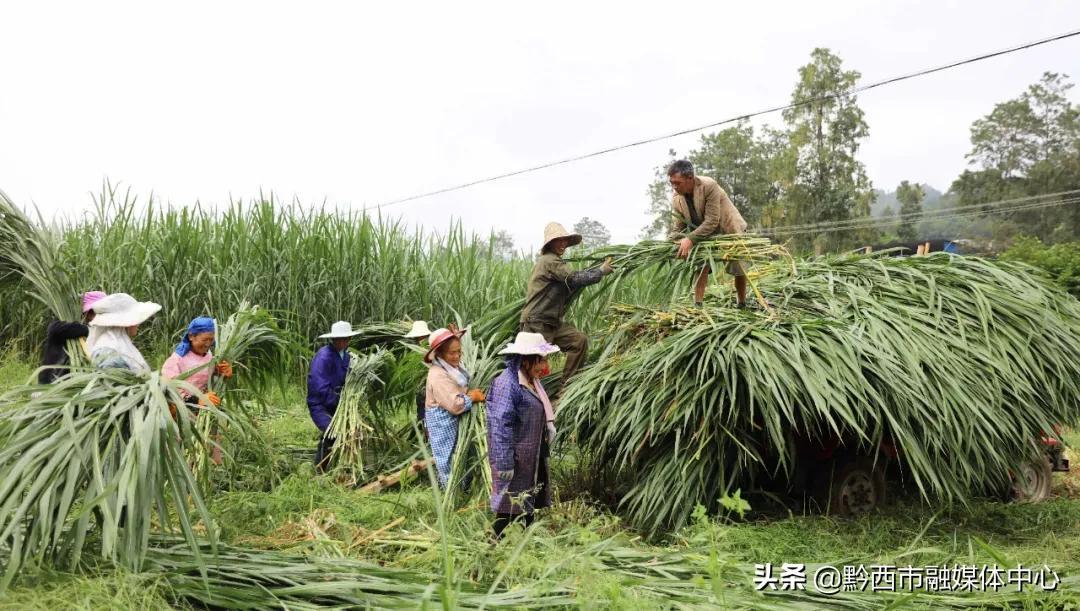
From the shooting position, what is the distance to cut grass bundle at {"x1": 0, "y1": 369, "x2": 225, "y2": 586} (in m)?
2.32

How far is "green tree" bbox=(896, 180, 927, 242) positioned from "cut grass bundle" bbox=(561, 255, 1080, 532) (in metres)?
23.0

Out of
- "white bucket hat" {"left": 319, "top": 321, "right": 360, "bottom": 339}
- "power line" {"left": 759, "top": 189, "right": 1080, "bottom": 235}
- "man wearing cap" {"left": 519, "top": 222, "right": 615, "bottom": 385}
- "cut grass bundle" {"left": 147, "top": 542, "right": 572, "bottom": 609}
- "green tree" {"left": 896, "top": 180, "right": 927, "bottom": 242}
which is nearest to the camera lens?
"cut grass bundle" {"left": 147, "top": 542, "right": 572, "bottom": 609}

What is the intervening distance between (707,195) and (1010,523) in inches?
88.5

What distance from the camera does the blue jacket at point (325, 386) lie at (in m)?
5.16

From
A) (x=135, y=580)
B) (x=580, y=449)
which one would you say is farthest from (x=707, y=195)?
(x=135, y=580)

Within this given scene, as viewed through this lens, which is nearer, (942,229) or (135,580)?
(135,580)

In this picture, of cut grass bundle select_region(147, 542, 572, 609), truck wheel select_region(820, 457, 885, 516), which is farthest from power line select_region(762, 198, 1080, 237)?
cut grass bundle select_region(147, 542, 572, 609)

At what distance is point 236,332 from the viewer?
14.7 feet

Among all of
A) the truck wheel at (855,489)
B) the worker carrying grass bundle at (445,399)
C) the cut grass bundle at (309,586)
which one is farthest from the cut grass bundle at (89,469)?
the truck wheel at (855,489)

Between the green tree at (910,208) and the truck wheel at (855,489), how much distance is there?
76.8 ft

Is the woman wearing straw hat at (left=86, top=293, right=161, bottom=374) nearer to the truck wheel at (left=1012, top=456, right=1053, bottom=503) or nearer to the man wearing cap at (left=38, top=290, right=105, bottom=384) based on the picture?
the man wearing cap at (left=38, top=290, right=105, bottom=384)

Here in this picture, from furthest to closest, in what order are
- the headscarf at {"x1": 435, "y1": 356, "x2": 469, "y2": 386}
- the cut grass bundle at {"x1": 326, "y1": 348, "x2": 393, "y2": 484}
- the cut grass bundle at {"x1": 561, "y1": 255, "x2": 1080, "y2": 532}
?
1. the cut grass bundle at {"x1": 326, "y1": 348, "x2": 393, "y2": 484}
2. the headscarf at {"x1": 435, "y1": 356, "x2": 469, "y2": 386}
3. the cut grass bundle at {"x1": 561, "y1": 255, "x2": 1080, "y2": 532}

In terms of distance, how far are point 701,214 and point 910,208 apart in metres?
27.5

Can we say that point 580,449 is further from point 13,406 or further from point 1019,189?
point 1019,189
